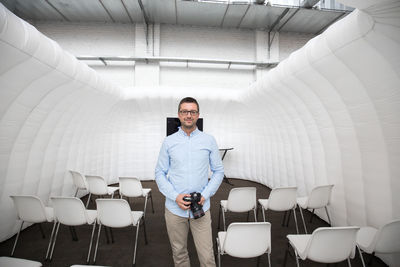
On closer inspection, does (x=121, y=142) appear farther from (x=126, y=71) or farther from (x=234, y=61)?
(x=234, y=61)

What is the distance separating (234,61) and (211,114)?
2830 millimetres


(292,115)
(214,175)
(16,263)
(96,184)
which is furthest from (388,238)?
(96,184)

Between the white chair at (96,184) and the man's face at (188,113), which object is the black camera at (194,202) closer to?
the man's face at (188,113)

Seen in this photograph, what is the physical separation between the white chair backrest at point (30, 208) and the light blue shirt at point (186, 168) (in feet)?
5.97

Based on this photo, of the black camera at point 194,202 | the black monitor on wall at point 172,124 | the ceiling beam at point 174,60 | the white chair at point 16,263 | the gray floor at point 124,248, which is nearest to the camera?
the white chair at point 16,263

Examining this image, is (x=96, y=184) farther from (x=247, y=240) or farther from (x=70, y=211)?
(x=247, y=240)

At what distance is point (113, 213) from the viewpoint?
7.80 feet

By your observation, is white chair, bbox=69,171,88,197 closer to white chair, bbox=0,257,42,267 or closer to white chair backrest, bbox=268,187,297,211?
white chair, bbox=0,257,42,267

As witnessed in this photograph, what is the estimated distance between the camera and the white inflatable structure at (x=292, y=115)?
203 centimetres

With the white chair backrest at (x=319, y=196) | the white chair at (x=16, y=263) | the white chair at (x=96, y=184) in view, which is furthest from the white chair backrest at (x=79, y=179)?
the white chair backrest at (x=319, y=196)

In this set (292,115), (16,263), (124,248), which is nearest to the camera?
(16,263)

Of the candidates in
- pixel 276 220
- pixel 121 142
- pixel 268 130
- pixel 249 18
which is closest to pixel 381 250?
pixel 276 220

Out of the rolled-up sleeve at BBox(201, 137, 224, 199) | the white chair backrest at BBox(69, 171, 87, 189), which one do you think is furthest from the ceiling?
the rolled-up sleeve at BBox(201, 137, 224, 199)

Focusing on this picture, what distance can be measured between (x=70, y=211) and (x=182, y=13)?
25.2 ft
